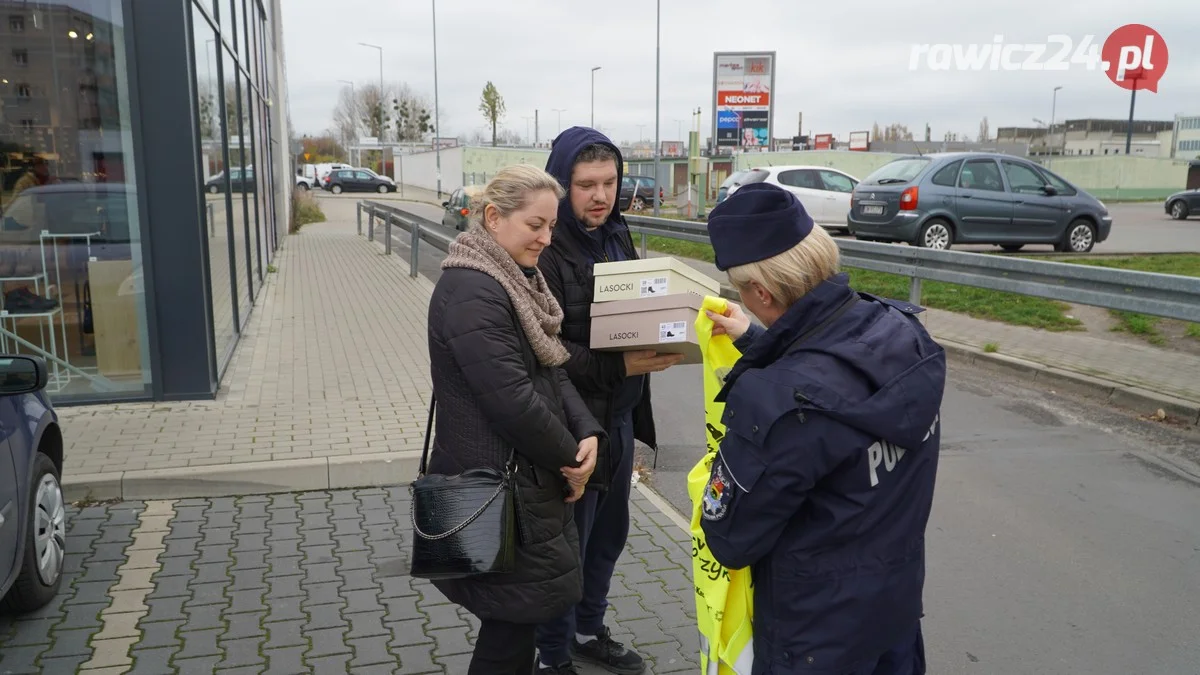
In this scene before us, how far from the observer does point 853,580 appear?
71.7 inches

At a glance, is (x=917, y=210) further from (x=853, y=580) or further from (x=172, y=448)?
(x=853, y=580)

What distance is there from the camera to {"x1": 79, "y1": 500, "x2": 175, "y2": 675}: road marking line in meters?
3.39

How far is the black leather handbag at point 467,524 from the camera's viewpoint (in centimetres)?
242

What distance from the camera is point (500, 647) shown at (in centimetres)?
255

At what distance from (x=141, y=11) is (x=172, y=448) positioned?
305 centimetres

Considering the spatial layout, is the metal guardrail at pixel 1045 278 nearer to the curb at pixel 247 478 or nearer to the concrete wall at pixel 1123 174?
the curb at pixel 247 478

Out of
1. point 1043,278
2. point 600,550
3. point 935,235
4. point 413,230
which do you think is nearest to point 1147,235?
point 935,235

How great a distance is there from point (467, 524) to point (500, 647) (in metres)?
0.40

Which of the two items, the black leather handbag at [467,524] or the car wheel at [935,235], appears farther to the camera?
the car wheel at [935,235]

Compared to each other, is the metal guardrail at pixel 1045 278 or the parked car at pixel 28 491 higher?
the metal guardrail at pixel 1045 278

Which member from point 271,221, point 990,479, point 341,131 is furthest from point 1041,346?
point 341,131

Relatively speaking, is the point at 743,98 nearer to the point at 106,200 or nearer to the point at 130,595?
the point at 106,200

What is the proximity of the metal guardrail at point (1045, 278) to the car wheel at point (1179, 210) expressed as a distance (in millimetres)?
24908

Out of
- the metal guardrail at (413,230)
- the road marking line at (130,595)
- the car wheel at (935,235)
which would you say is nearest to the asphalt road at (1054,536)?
the road marking line at (130,595)
